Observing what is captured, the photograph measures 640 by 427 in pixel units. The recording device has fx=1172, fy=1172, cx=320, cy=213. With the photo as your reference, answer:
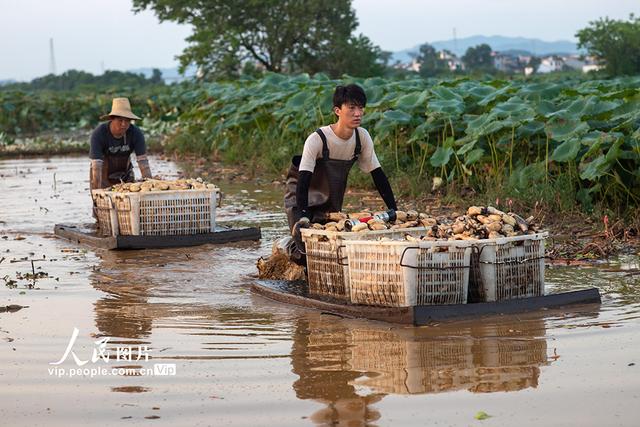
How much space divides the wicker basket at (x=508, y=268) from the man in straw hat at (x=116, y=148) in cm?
480

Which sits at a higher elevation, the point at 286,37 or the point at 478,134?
the point at 286,37

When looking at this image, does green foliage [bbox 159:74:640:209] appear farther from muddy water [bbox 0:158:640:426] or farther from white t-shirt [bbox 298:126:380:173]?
white t-shirt [bbox 298:126:380:173]

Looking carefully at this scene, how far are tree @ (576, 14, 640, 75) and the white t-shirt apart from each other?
3137 centimetres

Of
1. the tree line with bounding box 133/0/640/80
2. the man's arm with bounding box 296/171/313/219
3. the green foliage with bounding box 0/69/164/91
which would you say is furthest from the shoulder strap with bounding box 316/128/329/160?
the green foliage with bounding box 0/69/164/91

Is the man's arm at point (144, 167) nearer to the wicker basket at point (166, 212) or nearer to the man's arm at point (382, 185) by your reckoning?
the wicker basket at point (166, 212)

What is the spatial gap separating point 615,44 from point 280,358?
3458cm

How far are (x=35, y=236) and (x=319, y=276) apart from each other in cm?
470

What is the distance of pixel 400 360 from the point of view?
19.7 ft

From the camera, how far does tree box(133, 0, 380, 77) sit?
37.8m

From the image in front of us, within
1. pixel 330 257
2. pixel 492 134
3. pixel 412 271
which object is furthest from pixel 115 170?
pixel 412 271

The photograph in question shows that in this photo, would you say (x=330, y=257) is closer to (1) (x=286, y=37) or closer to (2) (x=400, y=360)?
(2) (x=400, y=360)

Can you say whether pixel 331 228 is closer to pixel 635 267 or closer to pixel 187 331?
pixel 187 331

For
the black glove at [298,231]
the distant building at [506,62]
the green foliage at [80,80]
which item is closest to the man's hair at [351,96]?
the black glove at [298,231]

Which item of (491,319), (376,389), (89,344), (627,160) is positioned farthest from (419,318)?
(627,160)
